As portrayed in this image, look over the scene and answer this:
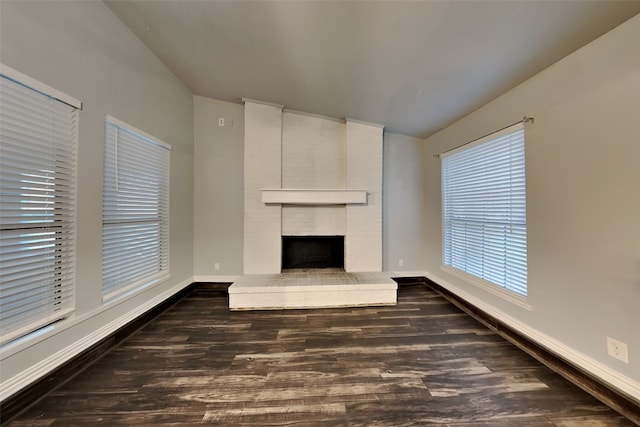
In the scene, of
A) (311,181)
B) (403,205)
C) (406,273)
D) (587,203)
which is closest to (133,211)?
(311,181)

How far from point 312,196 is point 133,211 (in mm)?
2080

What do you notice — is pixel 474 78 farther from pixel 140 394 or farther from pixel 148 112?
pixel 140 394

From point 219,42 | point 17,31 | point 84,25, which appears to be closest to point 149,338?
point 17,31

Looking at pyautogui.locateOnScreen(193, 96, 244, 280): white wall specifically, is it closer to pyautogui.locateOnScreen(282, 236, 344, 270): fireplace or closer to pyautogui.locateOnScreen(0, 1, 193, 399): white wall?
pyautogui.locateOnScreen(0, 1, 193, 399): white wall

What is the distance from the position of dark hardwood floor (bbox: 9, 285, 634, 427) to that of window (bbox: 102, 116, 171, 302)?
0.61m

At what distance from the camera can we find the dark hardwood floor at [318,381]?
1.32m

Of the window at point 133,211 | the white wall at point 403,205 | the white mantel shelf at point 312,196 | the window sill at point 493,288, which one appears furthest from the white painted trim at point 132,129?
the window sill at point 493,288

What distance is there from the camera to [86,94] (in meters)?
1.75

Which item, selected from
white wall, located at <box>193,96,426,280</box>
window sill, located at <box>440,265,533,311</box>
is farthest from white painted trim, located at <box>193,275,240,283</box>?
window sill, located at <box>440,265,533,311</box>

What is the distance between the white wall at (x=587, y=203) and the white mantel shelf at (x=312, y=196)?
1.90 meters

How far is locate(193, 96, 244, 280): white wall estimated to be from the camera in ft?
11.1

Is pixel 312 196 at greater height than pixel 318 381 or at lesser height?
greater

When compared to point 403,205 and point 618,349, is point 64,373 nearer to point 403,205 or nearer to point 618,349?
point 618,349

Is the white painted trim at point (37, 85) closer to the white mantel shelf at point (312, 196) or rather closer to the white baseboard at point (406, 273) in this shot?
the white mantel shelf at point (312, 196)
